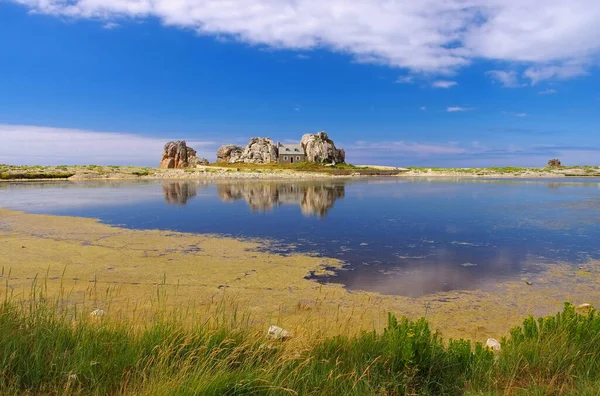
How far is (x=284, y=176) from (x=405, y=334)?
7371 cm

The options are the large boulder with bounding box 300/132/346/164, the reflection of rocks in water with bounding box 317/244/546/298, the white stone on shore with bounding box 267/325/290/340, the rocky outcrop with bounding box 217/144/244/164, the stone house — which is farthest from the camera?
the rocky outcrop with bounding box 217/144/244/164

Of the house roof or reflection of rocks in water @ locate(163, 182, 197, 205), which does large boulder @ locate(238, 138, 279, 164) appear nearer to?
the house roof

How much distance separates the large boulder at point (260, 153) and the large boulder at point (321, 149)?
10.1 meters

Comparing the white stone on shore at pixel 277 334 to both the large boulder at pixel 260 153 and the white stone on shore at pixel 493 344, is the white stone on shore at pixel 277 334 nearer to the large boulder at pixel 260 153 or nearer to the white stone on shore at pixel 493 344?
the white stone on shore at pixel 493 344

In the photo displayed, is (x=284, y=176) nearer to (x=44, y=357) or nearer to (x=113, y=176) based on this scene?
(x=113, y=176)

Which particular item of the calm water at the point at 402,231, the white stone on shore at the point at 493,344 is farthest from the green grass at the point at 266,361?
the calm water at the point at 402,231

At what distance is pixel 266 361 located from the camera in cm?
476

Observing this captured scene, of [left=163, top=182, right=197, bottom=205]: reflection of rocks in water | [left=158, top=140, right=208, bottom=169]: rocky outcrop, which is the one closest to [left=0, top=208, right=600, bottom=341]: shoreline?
[left=163, top=182, right=197, bottom=205]: reflection of rocks in water

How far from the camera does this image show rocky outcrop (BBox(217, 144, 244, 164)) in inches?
4914

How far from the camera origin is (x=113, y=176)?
233 feet

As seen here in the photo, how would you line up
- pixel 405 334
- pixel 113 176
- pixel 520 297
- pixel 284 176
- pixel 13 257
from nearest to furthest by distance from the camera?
pixel 405 334, pixel 520 297, pixel 13 257, pixel 113 176, pixel 284 176

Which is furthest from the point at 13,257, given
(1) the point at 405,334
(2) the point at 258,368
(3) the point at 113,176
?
(3) the point at 113,176

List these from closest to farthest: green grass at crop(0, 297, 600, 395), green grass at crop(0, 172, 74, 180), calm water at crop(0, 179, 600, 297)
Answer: green grass at crop(0, 297, 600, 395) → calm water at crop(0, 179, 600, 297) → green grass at crop(0, 172, 74, 180)

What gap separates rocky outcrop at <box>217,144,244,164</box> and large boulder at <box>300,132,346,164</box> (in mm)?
22831
